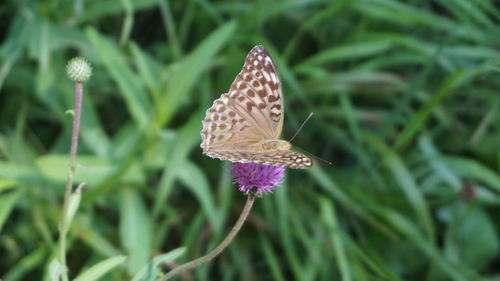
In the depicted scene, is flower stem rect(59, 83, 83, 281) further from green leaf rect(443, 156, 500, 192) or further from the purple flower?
green leaf rect(443, 156, 500, 192)

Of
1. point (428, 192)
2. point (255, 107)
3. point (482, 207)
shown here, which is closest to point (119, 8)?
point (255, 107)

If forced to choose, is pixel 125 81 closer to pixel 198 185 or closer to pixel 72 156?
pixel 198 185

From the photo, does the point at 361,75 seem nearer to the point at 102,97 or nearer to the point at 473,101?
the point at 473,101

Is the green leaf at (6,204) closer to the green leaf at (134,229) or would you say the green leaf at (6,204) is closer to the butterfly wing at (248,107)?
the green leaf at (134,229)

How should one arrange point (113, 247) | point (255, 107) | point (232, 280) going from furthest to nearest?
1. point (232, 280)
2. point (113, 247)
3. point (255, 107)

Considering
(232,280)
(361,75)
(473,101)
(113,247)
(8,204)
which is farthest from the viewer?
(473,101)

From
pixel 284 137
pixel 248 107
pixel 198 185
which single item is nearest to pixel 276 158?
pixel 248 107
